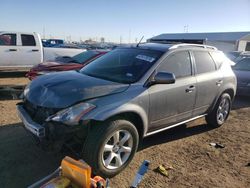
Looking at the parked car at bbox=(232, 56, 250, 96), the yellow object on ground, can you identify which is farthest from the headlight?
the parked car at bbox=(232, 56, 250, 96)

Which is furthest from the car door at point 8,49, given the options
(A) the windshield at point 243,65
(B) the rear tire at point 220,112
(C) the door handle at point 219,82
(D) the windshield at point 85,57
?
(A) the windshield at point 243,65

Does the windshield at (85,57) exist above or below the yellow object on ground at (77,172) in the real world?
above

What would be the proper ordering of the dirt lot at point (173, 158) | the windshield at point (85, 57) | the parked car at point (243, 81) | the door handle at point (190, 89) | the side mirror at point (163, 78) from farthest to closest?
the parked car at point (243, 81) < the windshield at point (85, 57) < the door handle at point (190, 89) < the side mirror at point (163, 78) < the dirt lot at point (173, 158)

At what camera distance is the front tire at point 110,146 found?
3178 millimetres

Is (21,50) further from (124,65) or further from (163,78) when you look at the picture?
A: (163,78)

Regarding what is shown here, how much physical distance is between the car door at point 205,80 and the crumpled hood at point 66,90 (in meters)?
1.76

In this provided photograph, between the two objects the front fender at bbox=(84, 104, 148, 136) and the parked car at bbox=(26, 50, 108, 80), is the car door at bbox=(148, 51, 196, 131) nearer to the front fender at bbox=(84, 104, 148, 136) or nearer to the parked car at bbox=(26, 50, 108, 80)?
the front fender at bbox=(84, 104, 148, 136)

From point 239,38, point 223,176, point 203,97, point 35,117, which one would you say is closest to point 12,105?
point 35,117

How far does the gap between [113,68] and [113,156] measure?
1.50 meters

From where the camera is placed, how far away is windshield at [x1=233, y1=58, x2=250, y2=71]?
31.3 feet

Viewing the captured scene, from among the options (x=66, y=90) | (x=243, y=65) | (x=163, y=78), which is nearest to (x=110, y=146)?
(x=66, y=90)

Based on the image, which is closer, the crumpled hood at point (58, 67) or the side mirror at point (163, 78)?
the side mirror at point (163, 78)

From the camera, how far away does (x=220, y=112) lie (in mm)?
5738

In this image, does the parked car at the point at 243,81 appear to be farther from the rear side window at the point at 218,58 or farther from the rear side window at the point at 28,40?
the rear side window at the point at 28,40
